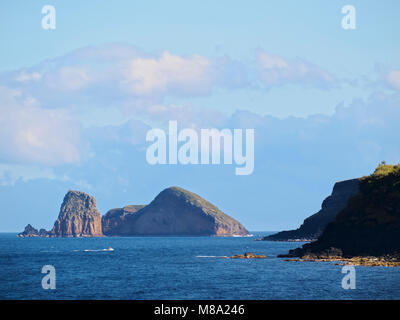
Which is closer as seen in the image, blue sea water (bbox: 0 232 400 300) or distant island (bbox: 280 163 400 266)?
blue sea water (bbox: 0 232 400 300)

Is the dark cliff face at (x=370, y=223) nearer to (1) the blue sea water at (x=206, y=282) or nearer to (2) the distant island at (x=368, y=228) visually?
(2) the distant island at (x=368, y=228)

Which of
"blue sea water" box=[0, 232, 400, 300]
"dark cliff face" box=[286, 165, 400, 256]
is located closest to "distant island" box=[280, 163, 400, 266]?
"dark cliff face" box=[286, 165, 400, 256]

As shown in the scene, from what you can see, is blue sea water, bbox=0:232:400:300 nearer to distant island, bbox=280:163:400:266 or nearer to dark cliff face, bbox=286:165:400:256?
distant island, bbox=280:163:400:266

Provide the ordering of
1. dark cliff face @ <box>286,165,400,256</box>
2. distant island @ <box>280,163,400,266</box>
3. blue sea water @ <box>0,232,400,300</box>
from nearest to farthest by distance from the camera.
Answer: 1. blue sea water @ <box>0,232,400,300</box>
2. distant island @ <box>280,163,400,266</box>
3. dark cliff face @ <box>286,165,400,256</box>

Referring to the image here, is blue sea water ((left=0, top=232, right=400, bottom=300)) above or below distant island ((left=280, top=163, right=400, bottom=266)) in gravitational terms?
below

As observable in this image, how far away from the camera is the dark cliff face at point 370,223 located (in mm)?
119438

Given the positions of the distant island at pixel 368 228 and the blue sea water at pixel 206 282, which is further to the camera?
the distant island at pixel 368 228

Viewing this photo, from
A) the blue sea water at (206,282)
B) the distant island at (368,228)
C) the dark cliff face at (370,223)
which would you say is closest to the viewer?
the blue sea water at (206,282)

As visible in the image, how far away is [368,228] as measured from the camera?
123 metres

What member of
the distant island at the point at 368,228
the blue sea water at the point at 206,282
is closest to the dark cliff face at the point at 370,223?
the distant island at the point at 368,228

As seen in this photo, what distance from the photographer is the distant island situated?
4658 inches
